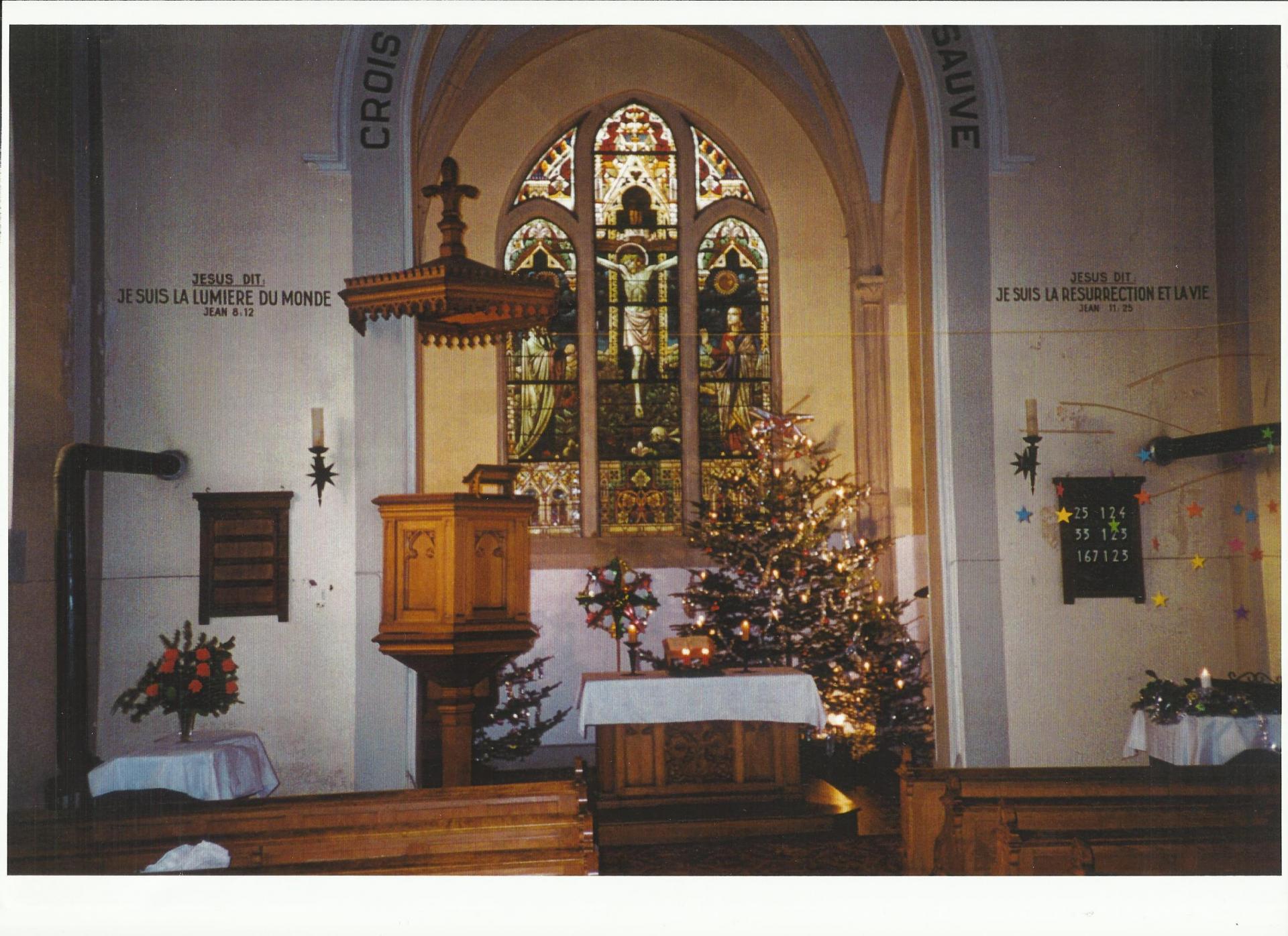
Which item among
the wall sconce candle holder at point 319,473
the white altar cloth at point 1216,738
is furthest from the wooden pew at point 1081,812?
the wall sconce candle holder at point 319,473

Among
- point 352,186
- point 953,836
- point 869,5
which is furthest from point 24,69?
point 953,836

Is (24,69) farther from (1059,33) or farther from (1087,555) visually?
(1087,555)

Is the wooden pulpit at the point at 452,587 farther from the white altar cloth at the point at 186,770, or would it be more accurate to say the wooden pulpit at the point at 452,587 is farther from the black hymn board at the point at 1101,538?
the black hymn board at the point at 1101,538

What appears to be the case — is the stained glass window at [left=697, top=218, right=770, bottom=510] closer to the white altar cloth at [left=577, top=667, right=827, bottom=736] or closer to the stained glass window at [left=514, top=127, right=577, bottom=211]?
the stained glass window at [left=514, top=127, right=577, bottom=211]

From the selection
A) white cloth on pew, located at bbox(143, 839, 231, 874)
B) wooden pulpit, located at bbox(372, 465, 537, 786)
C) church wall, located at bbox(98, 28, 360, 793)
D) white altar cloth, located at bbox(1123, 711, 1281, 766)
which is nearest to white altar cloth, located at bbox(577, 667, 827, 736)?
wooden pulpit, located at bbox(372, 465, 537, 786)

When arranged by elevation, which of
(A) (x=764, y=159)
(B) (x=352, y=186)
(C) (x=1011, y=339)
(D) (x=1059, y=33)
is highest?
(A) (x=764, y=159)

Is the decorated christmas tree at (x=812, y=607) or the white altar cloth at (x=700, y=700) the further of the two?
the decorated christmas tree at (x=812, y=607)

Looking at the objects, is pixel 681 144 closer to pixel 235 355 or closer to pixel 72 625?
pixel 235 355

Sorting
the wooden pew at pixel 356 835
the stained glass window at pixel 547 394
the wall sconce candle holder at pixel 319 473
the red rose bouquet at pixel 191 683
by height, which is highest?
the stained glass window at pixel 547 394

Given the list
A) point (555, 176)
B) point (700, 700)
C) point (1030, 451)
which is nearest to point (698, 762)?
point (700, 700)

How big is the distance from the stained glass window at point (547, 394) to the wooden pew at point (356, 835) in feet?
19.9

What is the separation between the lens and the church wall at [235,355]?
6242 mm

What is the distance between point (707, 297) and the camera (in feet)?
35.7

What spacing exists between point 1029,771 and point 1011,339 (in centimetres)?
261
